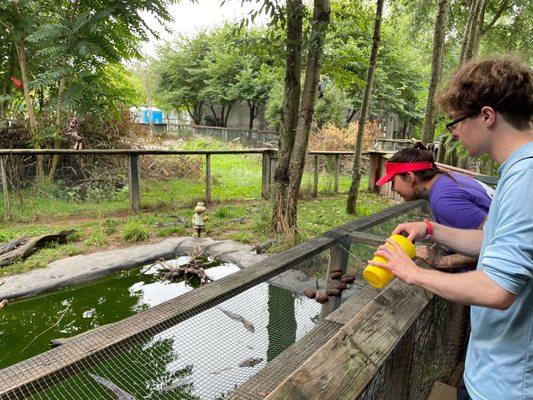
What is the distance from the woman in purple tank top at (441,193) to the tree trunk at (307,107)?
118 inches

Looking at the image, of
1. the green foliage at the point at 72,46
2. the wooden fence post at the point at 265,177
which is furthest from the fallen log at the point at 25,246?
the wooden fence post at the point at 265,177

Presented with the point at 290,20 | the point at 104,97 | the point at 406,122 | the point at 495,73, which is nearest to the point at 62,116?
the point at 104,97

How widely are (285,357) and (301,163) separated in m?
4.25

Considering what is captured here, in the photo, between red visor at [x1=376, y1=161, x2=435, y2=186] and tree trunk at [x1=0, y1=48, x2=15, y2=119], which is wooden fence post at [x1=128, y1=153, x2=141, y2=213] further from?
Result: red visor at [x1=376, y1=161, x2=435, y2=186]

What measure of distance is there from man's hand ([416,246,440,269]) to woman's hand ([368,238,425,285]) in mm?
718

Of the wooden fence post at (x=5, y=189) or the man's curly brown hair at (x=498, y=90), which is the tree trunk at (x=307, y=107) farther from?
the wooden fence post at (x=5, y=189)

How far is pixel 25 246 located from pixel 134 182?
7.49 ft

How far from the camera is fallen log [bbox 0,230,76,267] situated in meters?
4.56

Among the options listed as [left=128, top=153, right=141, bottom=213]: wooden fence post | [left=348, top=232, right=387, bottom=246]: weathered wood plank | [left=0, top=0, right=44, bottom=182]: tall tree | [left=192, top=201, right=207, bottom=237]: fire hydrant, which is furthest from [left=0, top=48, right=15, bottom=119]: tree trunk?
[left=348, top=232, right=387, bottom=246]: weathered wood plank

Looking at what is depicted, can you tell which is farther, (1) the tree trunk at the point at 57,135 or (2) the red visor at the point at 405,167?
(1) the tree trunk at the point at 57,135

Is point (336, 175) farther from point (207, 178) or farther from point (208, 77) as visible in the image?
point (208, 77)

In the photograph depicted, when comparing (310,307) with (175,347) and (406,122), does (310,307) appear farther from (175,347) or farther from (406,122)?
(406,122)

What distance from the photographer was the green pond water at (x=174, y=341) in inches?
68.5

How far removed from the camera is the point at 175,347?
2117 mm
